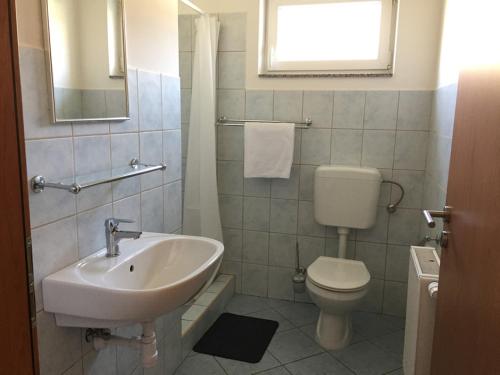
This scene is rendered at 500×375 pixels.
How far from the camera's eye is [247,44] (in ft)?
8.81

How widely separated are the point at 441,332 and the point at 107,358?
46.1 inches

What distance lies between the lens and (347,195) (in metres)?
2.53

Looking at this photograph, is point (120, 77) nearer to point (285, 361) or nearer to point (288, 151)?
point (288, 151)

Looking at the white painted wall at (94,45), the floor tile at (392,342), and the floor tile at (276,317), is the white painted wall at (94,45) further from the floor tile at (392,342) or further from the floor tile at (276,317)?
the floor tile at (392,342)

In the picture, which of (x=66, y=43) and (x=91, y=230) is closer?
(x=66, y=43)

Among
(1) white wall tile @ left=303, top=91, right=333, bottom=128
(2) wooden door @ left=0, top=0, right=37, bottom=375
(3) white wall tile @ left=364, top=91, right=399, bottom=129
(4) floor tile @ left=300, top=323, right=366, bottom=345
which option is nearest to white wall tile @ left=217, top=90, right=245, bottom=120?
(1) white wall tile @ left=303, top=91, right=333, bottom=128

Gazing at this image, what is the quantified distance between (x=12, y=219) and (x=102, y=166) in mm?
568

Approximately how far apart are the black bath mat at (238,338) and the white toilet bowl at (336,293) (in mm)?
335

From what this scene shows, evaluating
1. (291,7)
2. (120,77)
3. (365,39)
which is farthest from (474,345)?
(291,7)

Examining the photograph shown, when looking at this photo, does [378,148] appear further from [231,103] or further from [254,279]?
[254,279]

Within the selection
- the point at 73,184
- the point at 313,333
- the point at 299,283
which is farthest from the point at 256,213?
the point at 73,184

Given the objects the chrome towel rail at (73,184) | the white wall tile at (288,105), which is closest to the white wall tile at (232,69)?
the white wall tile at (288,105)

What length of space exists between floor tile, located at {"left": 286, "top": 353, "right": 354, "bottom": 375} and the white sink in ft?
3.31

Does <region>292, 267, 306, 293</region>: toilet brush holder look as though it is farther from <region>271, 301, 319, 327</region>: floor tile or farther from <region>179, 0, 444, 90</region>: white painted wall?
<region>179, 0, 444, 90</region>: white painted wall
